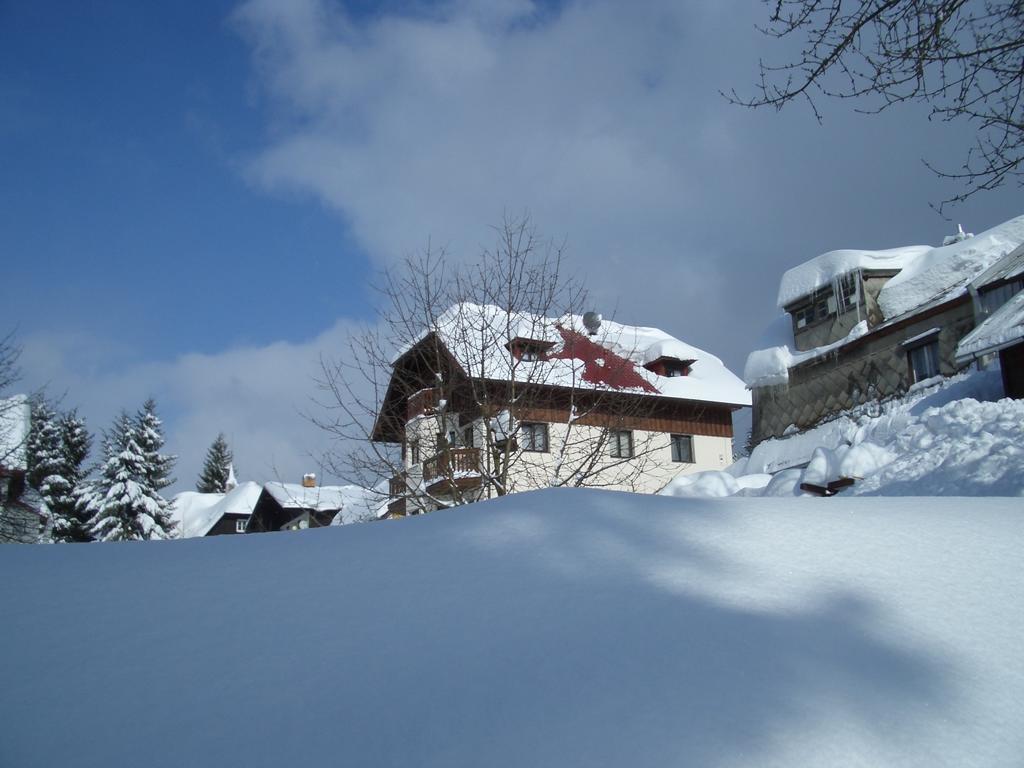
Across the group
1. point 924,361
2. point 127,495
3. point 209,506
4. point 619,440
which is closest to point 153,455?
point 127,495

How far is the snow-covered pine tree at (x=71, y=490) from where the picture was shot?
88.9 ft

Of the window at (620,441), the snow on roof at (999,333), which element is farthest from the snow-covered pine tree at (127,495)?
the snow on roof at (999,333)

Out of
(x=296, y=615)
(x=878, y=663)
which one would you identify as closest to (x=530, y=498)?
(x=296, y=615)

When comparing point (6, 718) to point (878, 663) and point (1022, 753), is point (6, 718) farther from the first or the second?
point (1022, 753)

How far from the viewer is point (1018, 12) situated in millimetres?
5227

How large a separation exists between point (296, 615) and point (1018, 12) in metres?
5.98

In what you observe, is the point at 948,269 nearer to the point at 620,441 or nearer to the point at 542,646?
the point at 620,441

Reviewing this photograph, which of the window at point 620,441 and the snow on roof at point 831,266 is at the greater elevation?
the snow on roof at point 831,266

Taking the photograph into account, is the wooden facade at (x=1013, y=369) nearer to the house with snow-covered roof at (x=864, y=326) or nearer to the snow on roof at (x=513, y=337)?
the house with snow-covered roof at (x=864, y=326)

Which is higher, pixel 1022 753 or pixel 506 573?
pixel 506 573

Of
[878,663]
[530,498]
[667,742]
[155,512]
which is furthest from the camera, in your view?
[155,512]

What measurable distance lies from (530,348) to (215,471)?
46.9 meters

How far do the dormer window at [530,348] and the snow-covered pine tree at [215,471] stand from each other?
1807 inches

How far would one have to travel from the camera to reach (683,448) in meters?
23.7
